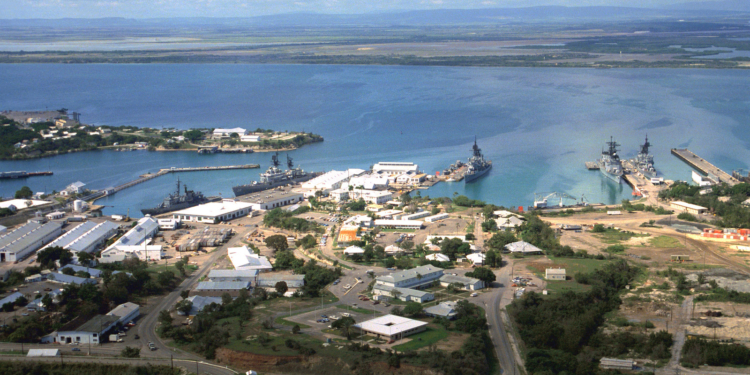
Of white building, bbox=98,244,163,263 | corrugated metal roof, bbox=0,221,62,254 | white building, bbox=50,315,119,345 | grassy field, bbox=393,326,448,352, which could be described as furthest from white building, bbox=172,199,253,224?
grassy field, bbox=393,326,448,352

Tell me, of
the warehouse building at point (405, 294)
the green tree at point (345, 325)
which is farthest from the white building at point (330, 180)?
the green tree at point (345, 325)

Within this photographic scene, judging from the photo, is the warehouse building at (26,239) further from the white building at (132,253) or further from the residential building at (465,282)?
the residential building at (465,282)

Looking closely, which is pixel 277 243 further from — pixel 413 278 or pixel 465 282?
pixel 465 282

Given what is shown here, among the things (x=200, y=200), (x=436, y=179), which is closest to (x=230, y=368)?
(x=200, y=200)

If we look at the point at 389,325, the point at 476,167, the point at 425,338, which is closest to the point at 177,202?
the point at 476,167

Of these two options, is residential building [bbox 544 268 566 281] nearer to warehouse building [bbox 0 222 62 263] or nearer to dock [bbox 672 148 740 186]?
warehouse building [bbox 0 222 62 263]
